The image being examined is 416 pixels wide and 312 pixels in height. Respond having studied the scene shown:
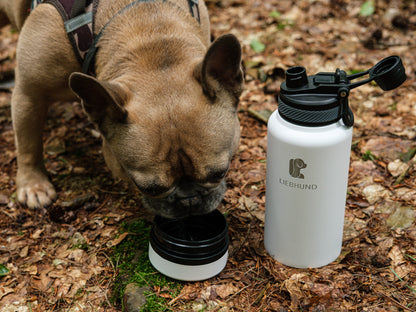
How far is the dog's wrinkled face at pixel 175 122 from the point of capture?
9.14 feet

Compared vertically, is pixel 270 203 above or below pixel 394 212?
above

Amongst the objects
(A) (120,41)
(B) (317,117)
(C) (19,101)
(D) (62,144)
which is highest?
(A) (120,41)

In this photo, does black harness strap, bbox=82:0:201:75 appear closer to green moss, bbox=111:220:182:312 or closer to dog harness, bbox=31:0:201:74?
dog harness, bbox=31:0:201:74

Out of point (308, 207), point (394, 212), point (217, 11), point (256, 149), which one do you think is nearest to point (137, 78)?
point (308, 207)

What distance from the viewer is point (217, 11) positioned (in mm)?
7504

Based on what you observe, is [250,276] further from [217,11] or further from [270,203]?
[217,11]

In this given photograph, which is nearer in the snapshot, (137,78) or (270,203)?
(137,78)

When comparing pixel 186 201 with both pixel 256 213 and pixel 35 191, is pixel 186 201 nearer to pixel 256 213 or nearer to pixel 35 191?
pixel 256 213

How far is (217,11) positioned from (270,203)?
5016 mm

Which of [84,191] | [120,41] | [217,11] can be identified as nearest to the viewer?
[120,41]

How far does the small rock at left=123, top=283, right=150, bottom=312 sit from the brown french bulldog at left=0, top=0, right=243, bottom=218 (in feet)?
1.84

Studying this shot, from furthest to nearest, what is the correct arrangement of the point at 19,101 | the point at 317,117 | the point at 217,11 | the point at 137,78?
the point at 217,11
the point at 19,101
the point at 137,78
the point at 317,117

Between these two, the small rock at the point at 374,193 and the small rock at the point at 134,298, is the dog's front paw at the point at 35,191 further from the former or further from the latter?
the small rock at the point at 374,193

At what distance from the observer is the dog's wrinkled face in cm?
279
